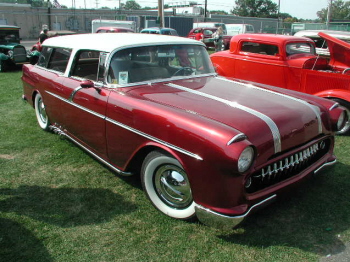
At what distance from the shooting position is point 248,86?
364cm

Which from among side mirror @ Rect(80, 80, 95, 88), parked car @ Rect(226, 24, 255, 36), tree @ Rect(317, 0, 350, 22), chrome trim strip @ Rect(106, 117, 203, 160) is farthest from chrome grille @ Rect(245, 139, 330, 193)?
tree @ Rect(317, 0, 350, 22)

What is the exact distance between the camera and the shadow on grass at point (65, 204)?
2943mm

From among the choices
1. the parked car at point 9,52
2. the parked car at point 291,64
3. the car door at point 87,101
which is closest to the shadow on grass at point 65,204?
the car door at point 87,101

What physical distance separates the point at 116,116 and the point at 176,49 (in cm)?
120

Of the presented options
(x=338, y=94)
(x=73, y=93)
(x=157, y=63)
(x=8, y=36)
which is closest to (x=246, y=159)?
(x=157, y=63)

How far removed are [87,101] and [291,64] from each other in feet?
13.1

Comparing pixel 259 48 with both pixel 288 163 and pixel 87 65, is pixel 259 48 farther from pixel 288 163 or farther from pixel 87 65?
pixel 288 163

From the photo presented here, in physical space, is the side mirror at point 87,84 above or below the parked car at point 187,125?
above

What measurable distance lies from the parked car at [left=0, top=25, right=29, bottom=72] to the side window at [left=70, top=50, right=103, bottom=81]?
8.47m

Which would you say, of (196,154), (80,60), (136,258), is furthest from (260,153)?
(80,60)

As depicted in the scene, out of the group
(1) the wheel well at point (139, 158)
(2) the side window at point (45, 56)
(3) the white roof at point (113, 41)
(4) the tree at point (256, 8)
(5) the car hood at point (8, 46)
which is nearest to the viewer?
(1) the wheel well at point (139, 158)

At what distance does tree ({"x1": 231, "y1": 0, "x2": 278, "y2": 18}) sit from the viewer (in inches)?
2938

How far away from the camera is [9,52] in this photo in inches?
447

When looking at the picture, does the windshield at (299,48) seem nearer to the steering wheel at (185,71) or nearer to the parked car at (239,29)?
the steering wheel at (185,71)
